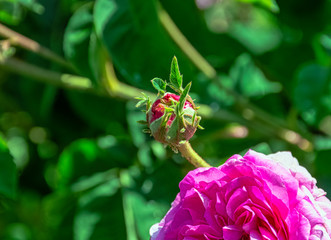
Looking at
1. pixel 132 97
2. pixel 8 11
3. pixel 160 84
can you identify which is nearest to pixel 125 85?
pixel 132 97

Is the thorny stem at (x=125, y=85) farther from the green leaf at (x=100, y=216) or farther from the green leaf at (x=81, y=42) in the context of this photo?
the green leaf at (x=100, y=216)

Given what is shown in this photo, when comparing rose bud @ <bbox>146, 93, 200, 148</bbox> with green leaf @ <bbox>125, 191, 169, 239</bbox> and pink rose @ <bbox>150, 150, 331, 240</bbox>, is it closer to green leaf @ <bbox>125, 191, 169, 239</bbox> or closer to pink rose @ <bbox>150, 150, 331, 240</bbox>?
pink rose @ <bbox>150, 150, 331, 240</bbox>

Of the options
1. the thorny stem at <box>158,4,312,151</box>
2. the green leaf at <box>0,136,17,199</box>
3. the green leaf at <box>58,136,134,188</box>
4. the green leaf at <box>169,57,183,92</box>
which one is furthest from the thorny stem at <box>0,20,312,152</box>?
the green leaf at <box>169,57,183,92</box>

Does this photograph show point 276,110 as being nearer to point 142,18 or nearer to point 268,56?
point 268,56

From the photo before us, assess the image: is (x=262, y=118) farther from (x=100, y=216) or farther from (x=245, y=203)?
(x=245, y=203)

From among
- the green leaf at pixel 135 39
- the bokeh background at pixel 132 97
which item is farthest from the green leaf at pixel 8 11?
the green leaf at pixel 135 39

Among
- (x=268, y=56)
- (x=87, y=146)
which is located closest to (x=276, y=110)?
(x=268, y=56)
